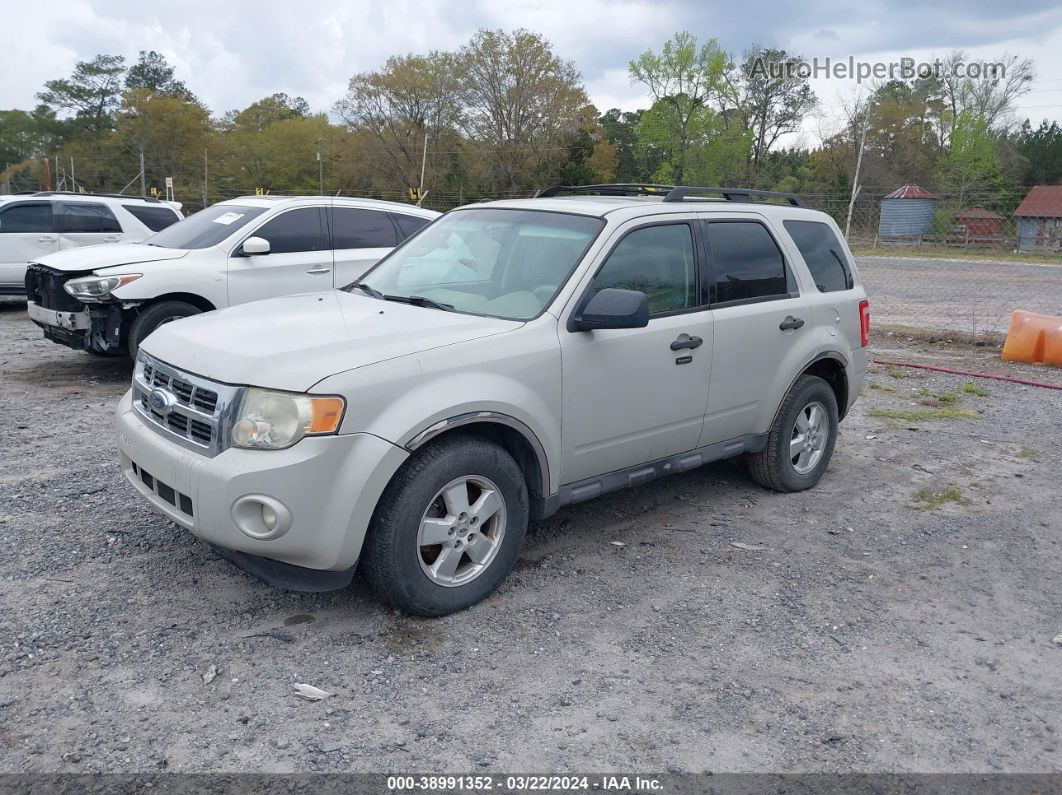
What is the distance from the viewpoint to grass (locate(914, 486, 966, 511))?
5844mm

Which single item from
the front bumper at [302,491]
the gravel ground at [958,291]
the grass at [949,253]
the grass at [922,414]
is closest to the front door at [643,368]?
the front bumper at [302,491]

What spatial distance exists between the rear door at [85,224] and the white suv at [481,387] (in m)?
9.77

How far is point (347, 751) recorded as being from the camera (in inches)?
121

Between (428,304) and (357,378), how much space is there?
1.09 meters

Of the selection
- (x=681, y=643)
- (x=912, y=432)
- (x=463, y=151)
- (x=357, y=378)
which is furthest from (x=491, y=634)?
(x=463, y=151)

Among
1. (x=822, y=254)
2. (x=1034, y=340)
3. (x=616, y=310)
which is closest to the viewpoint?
(x=616, y=310)

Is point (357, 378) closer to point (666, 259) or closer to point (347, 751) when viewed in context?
point (347, 751)

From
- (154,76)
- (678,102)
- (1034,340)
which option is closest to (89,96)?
(154,76)

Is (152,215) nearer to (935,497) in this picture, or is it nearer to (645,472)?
(645,472)

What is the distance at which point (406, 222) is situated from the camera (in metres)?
9.82

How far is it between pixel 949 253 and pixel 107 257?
26721mm

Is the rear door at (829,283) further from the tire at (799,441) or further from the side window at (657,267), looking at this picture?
the side window at (657,267)

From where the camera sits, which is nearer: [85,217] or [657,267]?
[657,267]

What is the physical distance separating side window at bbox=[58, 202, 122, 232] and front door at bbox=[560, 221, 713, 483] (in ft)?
36.0
